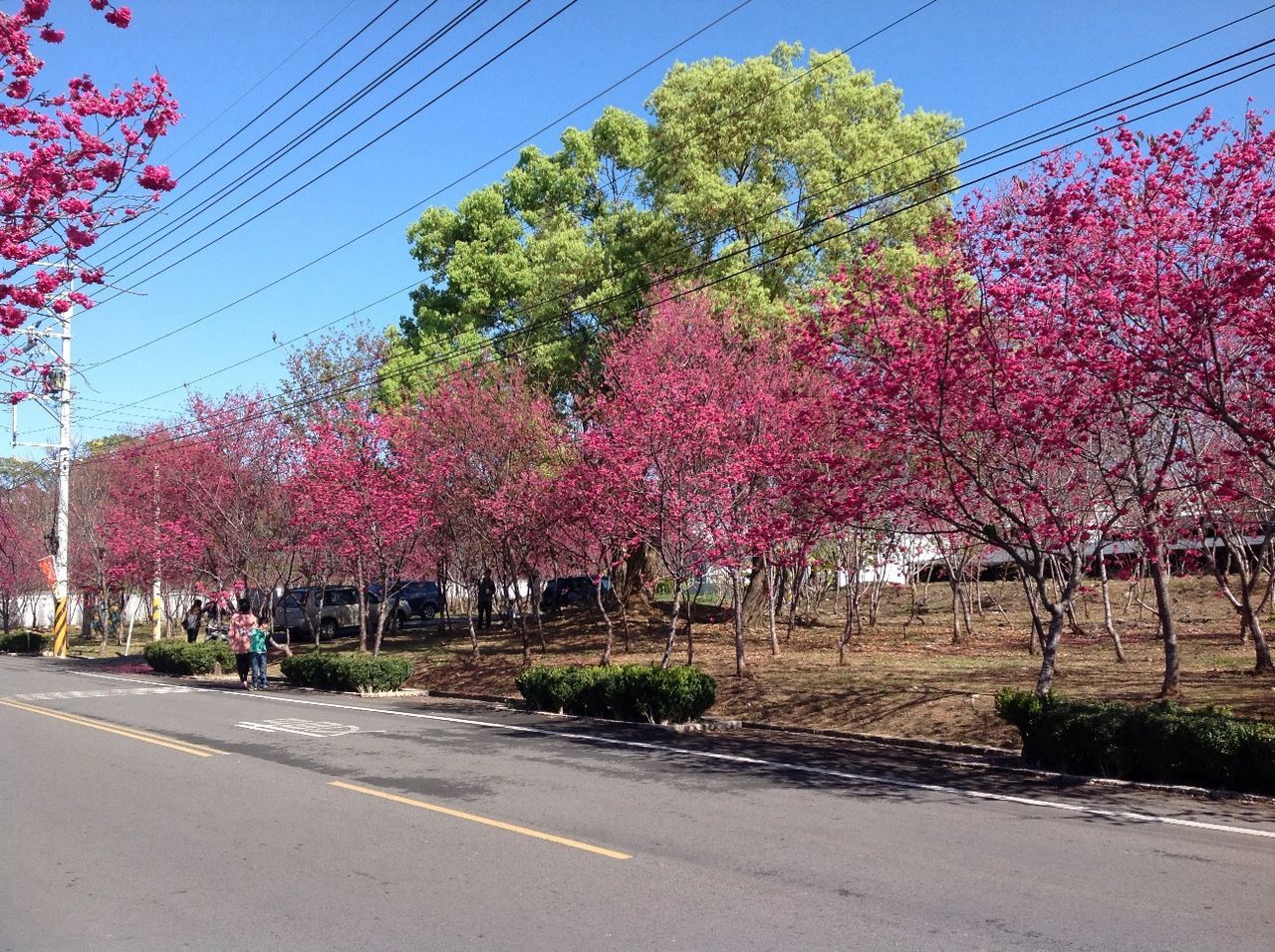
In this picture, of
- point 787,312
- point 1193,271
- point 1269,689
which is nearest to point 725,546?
point 787,312

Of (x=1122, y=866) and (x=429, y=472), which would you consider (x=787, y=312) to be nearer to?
(x=429, y=472)

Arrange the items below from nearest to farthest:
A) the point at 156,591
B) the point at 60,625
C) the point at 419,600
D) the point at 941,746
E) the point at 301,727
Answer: the point at 941,746
the point at 301,727
the point at 60,625
the point at 156,591
the point at 419,600

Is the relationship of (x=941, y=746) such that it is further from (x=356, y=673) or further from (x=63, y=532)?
(x=63, y=532)

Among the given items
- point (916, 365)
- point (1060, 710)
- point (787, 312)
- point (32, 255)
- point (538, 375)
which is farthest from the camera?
point (538, 375)

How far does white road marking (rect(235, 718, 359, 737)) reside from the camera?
14625 millimetres

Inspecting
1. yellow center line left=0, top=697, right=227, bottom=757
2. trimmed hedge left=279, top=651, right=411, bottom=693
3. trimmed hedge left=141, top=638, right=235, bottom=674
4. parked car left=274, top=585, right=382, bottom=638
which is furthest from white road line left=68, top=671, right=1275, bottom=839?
parked car left=274, top=585, right=382, bottom=638

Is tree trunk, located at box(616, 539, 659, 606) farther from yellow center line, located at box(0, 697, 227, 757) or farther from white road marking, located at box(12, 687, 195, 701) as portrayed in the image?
yellow center line, located at box(0, 697, 227, 757)

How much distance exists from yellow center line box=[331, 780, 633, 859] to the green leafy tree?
14.7 m

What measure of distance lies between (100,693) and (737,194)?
1715cm

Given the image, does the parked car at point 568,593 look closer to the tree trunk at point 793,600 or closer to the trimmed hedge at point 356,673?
the tree trunk at point 793,600

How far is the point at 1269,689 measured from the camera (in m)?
13.7

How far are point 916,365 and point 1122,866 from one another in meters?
6.30

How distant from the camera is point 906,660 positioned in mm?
19875

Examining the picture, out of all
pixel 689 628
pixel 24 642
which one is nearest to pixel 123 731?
pixel 689 628
